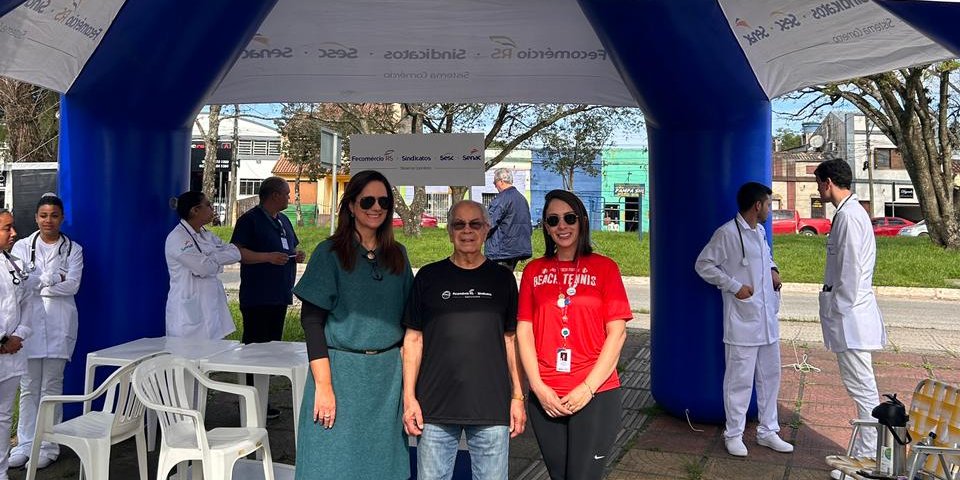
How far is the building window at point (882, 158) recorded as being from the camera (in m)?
44.3

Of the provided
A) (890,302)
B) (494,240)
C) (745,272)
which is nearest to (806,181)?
(890,302)

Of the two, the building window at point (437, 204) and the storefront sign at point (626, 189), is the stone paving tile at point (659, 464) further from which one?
the storefront sign at point (626, 189)

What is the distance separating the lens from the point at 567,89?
7191mm

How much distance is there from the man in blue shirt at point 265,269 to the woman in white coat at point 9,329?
1.71m

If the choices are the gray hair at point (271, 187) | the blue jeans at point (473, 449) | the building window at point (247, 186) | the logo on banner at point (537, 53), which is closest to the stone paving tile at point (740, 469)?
the blue jeans at point (473, 449)

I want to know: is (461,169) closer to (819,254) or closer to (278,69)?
(278,69)

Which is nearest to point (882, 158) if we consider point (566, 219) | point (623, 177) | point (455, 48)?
point (623, 177)

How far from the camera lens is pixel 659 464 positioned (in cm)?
454

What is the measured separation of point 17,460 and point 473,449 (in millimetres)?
3193

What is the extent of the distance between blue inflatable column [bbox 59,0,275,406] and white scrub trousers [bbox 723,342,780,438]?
3.82 meters

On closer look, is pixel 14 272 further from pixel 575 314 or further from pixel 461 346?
pixel 575 314

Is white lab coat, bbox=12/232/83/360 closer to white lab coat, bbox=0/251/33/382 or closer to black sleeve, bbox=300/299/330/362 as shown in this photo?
white lab coat, bbox=0/251/33/382

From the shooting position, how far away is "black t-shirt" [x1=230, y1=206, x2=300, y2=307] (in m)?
5.62

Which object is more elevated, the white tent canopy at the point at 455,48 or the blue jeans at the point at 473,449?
the white tent canopy at the point at 455,48
